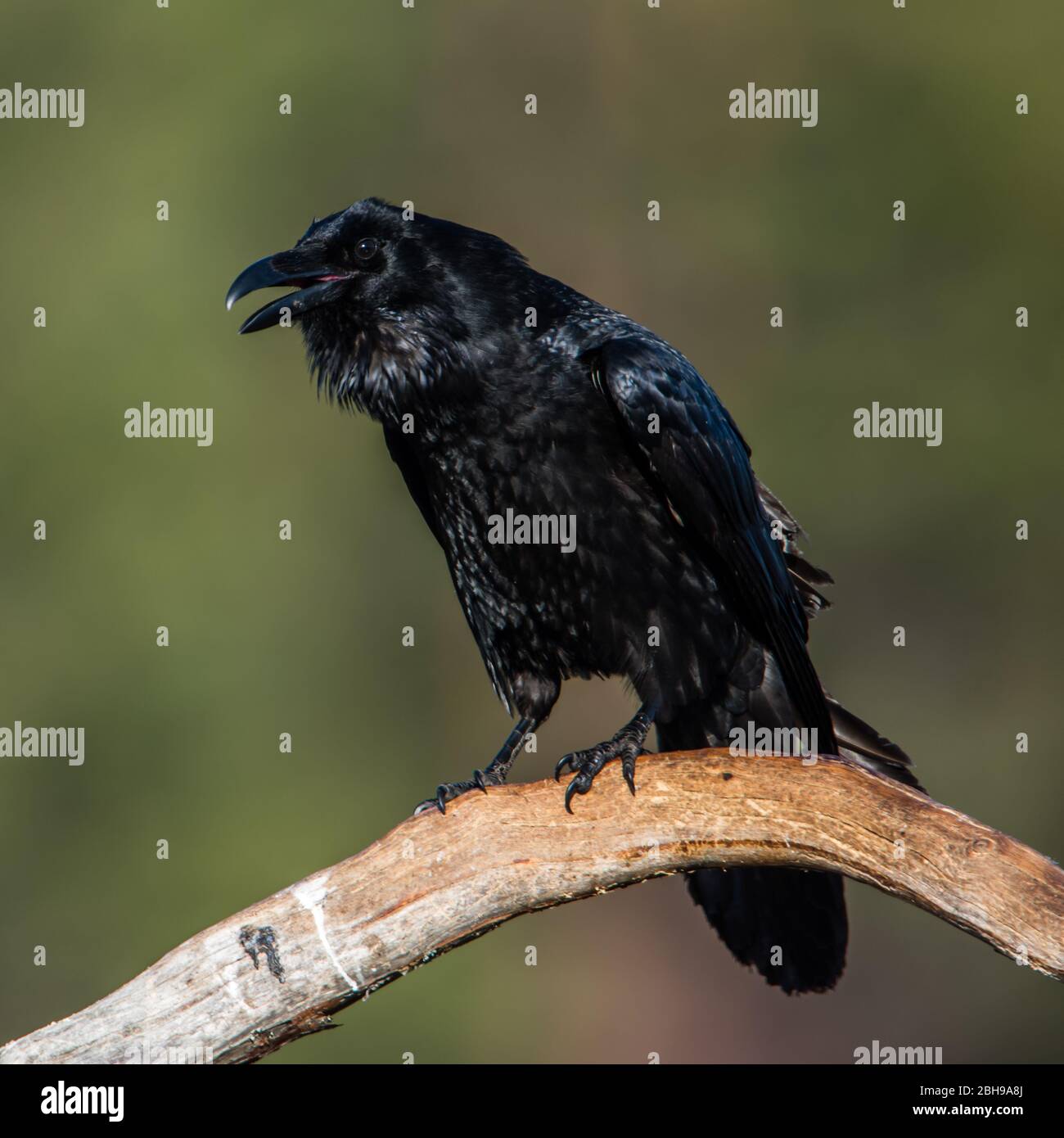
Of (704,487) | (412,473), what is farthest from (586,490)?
(412,473)

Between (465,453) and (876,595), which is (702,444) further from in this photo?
(876,595)

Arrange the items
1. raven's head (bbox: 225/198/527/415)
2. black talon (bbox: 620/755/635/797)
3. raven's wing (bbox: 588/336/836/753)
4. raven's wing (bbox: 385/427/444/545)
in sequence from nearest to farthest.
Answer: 1. black talon (bbox: 620/755/635/797)
2. raven's wing (bbox: 588/336/836/753)
3. raven's head (bbox: 225/198/527/415)
4. raven's wing (bbox: 385/427/444/545)

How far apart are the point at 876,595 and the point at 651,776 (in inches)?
336

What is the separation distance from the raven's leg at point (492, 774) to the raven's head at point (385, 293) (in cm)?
130

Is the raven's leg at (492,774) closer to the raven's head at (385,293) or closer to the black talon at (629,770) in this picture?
the black talon at (629,770)

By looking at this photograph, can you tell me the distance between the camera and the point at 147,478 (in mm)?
13156

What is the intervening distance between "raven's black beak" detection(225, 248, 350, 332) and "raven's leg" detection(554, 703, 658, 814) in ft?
6.14

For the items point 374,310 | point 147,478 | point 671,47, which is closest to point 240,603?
point 147,478

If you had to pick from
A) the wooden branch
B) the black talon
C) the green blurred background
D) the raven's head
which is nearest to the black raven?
the raven's head

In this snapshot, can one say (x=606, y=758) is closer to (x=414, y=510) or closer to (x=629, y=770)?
(x=629, y=770)

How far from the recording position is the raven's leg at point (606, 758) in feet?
15.0

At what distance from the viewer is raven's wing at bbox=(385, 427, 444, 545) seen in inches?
215

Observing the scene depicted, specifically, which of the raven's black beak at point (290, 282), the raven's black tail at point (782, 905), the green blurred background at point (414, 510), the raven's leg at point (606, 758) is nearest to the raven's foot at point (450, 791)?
the raven's leg at point (606, 758)

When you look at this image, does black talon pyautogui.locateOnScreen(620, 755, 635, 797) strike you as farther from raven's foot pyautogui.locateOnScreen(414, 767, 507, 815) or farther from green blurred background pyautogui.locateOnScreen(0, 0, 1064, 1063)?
green blurred background pyautogui.locateOnScreen(0, 0, 1064, 1063)
